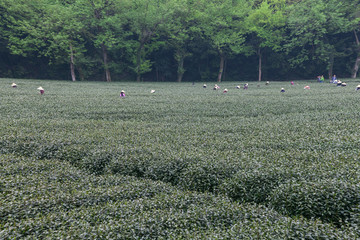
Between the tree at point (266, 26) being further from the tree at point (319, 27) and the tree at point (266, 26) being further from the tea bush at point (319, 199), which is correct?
the tea bush at point (319, 199)

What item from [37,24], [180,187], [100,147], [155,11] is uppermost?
[155,11]

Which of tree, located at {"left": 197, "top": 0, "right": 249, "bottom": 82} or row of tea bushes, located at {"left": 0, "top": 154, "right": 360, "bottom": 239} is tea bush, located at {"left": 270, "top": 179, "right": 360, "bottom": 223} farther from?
tree, located at {"left": 197, "top": 0, "right": 249, "bottom": 82}

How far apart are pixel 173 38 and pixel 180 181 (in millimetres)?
44920

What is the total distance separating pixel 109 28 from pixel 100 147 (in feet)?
134

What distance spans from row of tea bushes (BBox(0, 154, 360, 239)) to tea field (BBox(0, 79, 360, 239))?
2cm

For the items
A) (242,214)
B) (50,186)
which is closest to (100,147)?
(50,186)

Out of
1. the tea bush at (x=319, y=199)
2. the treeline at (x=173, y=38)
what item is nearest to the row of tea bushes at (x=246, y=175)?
the tea bush at (x=319, y=199)

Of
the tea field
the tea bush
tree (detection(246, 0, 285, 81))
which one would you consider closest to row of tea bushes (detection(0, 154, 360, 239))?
the tea field

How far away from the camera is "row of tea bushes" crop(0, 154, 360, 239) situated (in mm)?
4199

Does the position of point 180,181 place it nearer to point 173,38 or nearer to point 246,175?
point 246,175

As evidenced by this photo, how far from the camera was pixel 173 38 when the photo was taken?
47.3m

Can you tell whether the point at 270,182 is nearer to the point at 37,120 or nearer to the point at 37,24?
the point at 37,120

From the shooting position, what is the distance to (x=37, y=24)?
38.5 m

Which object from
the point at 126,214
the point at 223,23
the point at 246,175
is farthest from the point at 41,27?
the point at 246,175
